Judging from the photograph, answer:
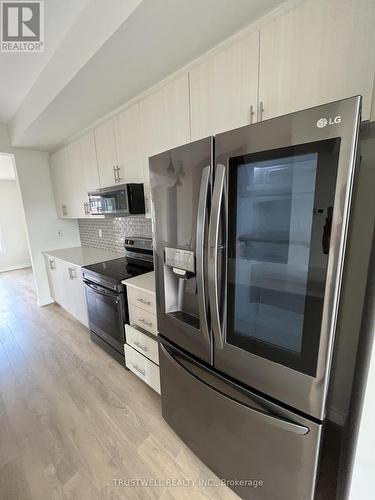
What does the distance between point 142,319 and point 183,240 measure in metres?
0.99

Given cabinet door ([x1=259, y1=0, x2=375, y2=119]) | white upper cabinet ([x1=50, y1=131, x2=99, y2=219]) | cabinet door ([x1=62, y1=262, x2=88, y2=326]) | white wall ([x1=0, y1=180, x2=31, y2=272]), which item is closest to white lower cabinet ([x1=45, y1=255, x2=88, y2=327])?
cabinet door ([x1=62, y1=262, x2=88, y2=326])

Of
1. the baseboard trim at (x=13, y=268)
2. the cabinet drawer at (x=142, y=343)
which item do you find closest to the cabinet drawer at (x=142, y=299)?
the cabinet drawer at (x=142, y=343)

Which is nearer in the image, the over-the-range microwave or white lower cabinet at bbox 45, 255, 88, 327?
the over-the-range microwave

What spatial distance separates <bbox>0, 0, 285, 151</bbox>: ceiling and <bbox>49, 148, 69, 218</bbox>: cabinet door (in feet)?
2.76

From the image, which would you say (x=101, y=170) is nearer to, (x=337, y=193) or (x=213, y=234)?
(x=213, y=234)

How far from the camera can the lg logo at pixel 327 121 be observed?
615mm

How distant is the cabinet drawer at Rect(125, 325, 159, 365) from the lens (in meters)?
1.63

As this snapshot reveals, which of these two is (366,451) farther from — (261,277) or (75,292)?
(75,292)

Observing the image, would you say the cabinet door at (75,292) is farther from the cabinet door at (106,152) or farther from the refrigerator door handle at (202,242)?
the refrigerator door handle at (202,242)

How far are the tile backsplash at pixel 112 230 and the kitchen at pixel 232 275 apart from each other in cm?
52

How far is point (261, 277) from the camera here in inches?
35.7

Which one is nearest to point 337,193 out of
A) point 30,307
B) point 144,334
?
point 144,334

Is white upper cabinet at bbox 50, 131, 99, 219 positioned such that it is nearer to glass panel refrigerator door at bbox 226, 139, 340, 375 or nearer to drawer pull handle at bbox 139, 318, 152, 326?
drawer pull handle at bbox 139, 318, 152, 326

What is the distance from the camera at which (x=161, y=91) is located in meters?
1.65
